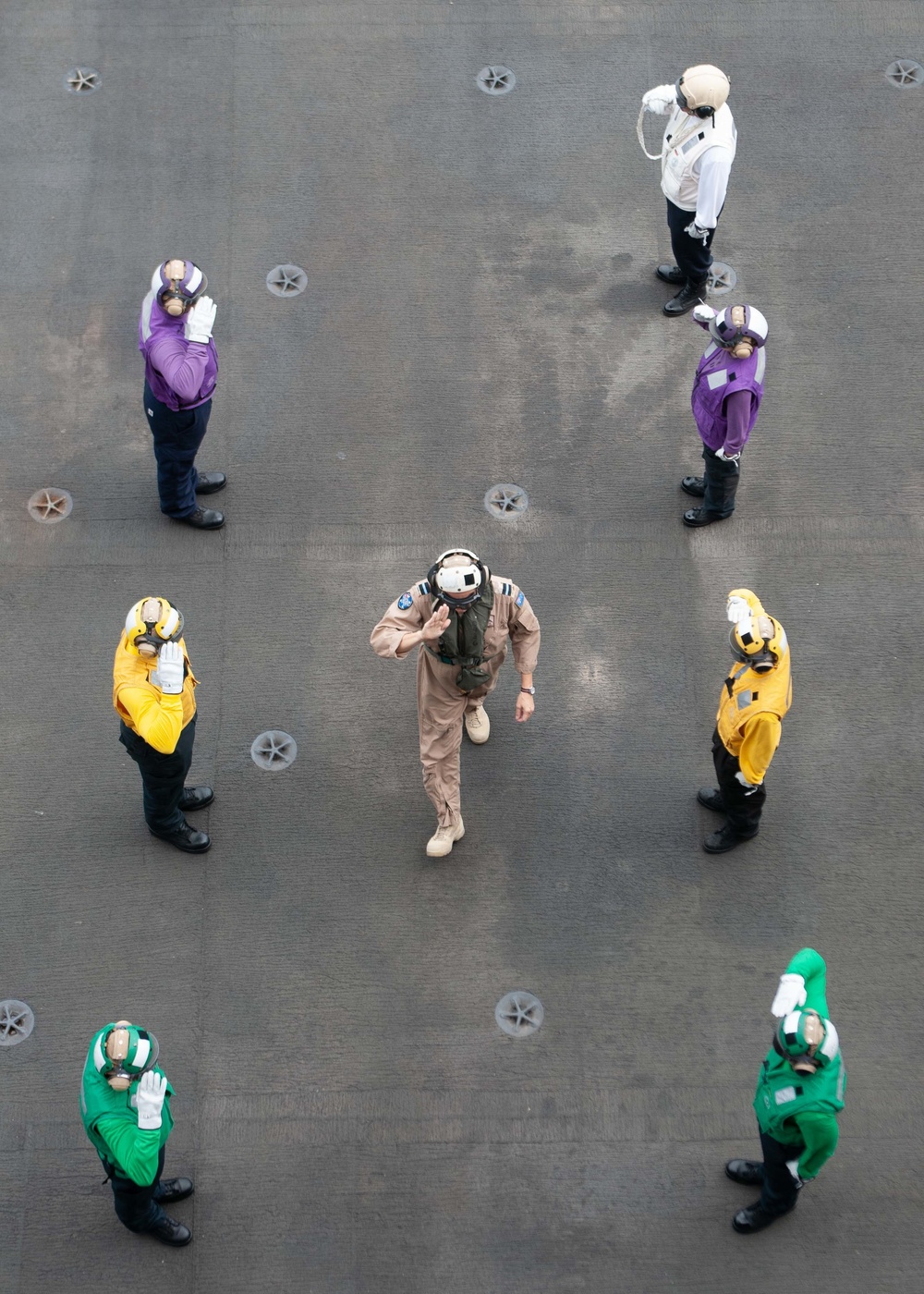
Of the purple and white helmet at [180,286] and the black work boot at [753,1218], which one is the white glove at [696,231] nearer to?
the purple and white helmet at [180,286]

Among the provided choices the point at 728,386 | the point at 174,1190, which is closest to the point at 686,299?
the point at 728,386

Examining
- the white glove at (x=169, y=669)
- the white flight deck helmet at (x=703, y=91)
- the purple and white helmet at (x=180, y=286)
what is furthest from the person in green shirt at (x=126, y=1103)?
the white flight deck helmet at (x=703, y=91)

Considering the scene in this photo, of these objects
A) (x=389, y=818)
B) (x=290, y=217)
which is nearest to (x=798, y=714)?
(x=389, y=818)

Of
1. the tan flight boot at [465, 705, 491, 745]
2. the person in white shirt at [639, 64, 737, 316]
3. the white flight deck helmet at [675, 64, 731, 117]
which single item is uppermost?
the white flight deck helmet at [675, 64, 731, 117]

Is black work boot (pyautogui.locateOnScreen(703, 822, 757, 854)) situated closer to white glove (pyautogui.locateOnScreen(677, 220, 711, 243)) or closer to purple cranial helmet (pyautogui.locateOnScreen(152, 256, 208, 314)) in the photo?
white glove (pyautogui.locateOnScreen(677, 220, 711, 243))

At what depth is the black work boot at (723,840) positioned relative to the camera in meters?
6.65

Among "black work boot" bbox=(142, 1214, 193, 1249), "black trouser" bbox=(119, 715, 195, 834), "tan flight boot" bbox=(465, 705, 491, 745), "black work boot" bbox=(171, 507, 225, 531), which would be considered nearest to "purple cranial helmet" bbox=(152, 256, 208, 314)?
"black work boot" bbox=(171, 507, 225, 531)

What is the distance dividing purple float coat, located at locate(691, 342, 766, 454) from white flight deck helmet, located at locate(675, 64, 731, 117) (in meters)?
1.48

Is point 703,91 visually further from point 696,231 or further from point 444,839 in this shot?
point 444,839

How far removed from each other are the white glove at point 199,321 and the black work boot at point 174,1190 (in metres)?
3.98

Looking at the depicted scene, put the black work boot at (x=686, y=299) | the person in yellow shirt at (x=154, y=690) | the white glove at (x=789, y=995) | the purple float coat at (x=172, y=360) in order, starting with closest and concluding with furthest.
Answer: the white glove at (x=789, y=995) < the person in yellow shirt at (x=154, y=690) < the purple float coat at (x=172, y=360) < the black work boot at (x=686, y=299)

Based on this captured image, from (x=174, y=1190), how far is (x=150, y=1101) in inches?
35.0

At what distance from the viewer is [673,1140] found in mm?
A: 5988

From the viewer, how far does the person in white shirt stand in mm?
7516
